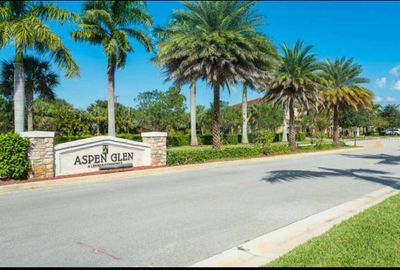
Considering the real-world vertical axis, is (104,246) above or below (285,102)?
below

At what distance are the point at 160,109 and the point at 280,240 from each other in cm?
3812

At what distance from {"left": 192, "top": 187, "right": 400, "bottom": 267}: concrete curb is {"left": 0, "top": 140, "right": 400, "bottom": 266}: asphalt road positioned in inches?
10.2

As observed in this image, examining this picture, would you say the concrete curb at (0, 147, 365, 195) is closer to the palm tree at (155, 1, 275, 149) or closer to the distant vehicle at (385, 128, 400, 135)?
the palm tree at (155, 1, 275, 149)

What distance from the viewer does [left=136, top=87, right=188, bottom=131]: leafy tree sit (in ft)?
139

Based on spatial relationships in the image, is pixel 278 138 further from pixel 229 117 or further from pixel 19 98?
pixel 19 98

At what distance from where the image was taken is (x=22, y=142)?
37.8ft

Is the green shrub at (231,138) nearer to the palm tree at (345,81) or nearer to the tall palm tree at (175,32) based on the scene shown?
the tall palm tree at (175,32)

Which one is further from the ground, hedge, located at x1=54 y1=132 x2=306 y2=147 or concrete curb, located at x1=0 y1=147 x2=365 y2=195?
hedge, located at x1=54 y1=132 x2=306 y2=147

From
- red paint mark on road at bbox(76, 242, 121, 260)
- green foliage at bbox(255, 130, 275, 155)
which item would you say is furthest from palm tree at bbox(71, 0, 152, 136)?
red paint mark on road at bbox(76, 242, 121, 260)

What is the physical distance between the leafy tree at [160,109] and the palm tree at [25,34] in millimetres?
26887

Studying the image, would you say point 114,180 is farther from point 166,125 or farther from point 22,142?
point 166,125

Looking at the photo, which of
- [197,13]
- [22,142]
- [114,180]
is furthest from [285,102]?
[22,142]

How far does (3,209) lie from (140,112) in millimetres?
36078

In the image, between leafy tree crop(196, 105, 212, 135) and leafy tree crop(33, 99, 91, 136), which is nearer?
leafy tree crop(33, 99, 91, 136)
